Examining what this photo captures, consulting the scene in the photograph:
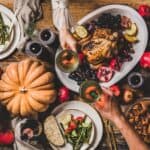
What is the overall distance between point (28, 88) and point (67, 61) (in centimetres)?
28

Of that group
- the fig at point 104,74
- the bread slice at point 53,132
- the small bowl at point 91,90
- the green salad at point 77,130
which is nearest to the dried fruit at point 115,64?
the fig at point 104,74

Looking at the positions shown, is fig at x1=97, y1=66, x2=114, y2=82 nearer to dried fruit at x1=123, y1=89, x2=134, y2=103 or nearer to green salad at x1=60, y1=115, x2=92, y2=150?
dried fruit at x1=123, y1=89, x2=134, y2=103

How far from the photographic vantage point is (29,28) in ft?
10.4

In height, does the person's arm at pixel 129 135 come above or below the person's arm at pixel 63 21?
below

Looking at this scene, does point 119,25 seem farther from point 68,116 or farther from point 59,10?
point 68,116

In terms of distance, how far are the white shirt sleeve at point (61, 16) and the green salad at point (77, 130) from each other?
0.55 meters

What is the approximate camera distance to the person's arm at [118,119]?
2896mm

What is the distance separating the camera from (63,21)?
3092 millimetres

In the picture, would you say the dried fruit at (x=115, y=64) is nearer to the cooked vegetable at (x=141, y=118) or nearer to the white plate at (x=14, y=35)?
the cooked vegetable at (x=141, y=118)

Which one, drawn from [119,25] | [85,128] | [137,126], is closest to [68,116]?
[85,128]

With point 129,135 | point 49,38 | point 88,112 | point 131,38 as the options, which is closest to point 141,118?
point 129,135

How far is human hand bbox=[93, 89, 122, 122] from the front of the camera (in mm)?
2953

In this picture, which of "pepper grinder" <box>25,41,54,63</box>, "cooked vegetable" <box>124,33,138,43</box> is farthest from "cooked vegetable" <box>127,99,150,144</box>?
"pepper grinder" <box>25,41,54,63</box>

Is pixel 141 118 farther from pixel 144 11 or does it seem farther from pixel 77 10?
pixel 77 10
